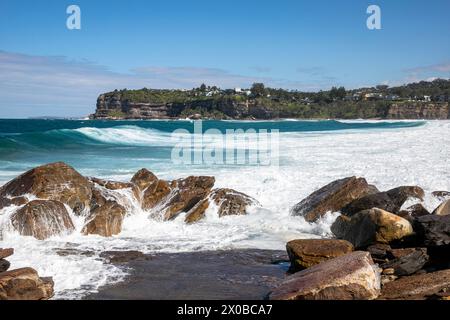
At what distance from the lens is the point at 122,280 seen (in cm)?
875

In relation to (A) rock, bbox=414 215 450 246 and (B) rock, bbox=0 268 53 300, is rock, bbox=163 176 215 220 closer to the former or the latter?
(B) rock, bbox=0 268 53 300

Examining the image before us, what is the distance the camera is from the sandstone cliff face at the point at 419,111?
459 ft

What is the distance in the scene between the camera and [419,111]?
141125 millimetres

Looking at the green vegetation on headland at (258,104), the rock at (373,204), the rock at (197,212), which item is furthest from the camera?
the green vegetation on headland at (258,104)

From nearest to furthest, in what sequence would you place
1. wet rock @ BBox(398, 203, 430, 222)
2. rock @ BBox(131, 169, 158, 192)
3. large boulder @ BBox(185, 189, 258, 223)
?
wet rock @ BBox(398, 203, 430, 222)
large boulder @ BBox(185, 189, 258, 223)
rock @ BBox(131, 169, 158, 192)

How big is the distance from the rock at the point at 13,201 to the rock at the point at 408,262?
8.73 meters

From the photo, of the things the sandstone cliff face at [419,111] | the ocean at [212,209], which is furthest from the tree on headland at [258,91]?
the ocean at [212,209]

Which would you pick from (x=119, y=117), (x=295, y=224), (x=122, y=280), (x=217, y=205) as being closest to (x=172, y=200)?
(x=217, y=205)

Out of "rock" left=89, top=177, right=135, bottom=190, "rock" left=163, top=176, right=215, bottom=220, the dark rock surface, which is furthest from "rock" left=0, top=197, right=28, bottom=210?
the dark rock surface

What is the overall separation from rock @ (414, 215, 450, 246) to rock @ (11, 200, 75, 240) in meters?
7.82

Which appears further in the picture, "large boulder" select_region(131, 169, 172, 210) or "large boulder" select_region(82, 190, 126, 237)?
"large boulder" select_region(131, 169, 172, 210)

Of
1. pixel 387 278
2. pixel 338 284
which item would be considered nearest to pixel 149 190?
pixel 387 278

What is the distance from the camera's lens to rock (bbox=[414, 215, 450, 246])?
882 centimetres

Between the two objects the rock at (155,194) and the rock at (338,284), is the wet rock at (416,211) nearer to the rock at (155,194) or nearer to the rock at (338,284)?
the rock at (338,284)
